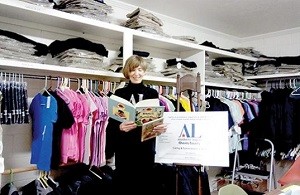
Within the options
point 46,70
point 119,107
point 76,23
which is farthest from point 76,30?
point 119,107

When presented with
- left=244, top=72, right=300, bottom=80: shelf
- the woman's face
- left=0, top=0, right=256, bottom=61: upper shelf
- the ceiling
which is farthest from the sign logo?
left=244, top=72, right=300, bottom=80: shelf

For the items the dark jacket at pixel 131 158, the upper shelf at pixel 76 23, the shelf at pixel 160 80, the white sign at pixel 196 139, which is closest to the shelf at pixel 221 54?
the upper shelf at pixel 76 23

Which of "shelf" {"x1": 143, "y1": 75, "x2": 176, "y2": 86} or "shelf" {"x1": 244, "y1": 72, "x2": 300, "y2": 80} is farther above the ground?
"shelf" {"x1": 244, "y1": 72, "x2": 300, "y2": 80}

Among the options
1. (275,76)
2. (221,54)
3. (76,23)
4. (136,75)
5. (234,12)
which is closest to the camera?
(136,75)

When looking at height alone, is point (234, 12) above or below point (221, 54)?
above

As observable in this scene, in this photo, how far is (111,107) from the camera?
6.23 ft

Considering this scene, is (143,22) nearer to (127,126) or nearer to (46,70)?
(46,70)

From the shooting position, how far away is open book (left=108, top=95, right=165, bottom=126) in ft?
6.07

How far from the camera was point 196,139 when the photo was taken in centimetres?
201

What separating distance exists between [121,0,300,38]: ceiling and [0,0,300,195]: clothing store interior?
0.04ft

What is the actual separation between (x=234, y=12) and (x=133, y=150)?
2.17 m

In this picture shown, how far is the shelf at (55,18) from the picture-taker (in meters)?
2.02

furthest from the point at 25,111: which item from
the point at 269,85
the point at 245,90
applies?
the point at 269,85

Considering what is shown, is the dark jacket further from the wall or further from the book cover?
the wall
